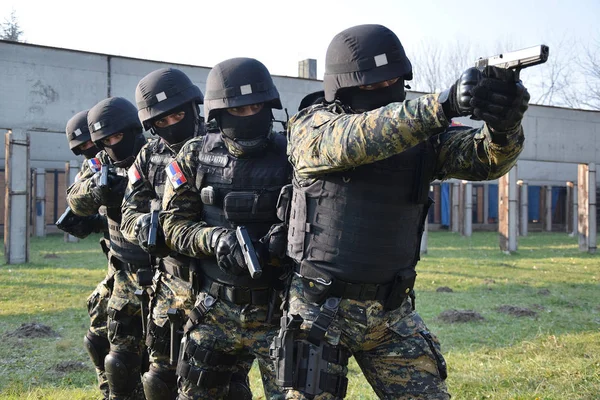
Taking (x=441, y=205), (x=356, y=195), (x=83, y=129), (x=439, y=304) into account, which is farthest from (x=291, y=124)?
(x=441, y=205)

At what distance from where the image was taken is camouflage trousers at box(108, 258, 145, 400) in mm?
4777

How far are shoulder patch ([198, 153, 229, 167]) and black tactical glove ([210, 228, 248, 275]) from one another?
0.48 m

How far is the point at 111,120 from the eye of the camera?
5246 millimetres

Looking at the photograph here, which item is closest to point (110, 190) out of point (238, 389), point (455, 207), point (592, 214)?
point (238, 389)

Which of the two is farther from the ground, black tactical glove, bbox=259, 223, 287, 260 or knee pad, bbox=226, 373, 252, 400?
black tactical glove, bbox=259, 223, 287, 260

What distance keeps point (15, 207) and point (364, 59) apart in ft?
40.0

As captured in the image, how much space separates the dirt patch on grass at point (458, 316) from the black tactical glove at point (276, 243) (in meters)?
5.27

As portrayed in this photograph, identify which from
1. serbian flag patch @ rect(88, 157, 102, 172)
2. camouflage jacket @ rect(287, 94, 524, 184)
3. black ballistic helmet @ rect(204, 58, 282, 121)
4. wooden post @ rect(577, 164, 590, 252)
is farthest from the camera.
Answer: wooden post @ rect(577, 164, 590, 252)

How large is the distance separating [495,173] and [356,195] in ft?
2.05

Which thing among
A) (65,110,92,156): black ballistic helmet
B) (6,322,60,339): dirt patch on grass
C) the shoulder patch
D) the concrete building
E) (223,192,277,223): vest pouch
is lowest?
(6,322,60,339): dirt patch on grass

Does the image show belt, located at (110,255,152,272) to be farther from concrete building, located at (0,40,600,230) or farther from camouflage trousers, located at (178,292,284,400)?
concrete building, located at (0,40,600,230)

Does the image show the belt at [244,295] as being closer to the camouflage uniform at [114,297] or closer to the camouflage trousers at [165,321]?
the camouflage trousers at [165,321]

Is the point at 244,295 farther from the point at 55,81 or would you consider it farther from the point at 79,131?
the point at 55,81

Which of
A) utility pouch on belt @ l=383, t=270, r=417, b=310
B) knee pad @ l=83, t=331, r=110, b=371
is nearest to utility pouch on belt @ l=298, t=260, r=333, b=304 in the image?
utility pouch on belt @ l=383, t=270, r=417, b=310
